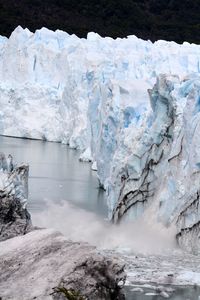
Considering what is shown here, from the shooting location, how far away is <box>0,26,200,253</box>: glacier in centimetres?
1059

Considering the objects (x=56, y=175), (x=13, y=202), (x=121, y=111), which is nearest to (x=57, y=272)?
(x=13, y=202)

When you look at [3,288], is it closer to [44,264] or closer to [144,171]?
[44,264]

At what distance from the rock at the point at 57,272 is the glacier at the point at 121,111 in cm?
468

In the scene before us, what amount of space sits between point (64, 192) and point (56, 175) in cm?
301

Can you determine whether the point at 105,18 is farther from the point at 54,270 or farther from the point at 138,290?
the point at 54,270

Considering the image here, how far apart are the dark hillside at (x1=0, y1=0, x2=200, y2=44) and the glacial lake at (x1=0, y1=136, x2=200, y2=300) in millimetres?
21879

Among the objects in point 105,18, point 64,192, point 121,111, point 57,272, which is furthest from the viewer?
point 105,18

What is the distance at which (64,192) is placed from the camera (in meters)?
15.6

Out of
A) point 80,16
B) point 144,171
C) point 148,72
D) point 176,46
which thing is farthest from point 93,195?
point 80,16

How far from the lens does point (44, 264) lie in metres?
4.91

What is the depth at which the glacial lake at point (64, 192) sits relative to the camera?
36.3 feet

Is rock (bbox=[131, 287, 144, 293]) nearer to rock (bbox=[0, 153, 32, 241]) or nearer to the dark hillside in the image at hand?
rock (bbox=[0, 153, 32, 241])

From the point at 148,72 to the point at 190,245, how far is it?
48.8ft

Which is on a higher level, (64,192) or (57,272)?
(57,272)
